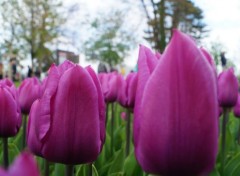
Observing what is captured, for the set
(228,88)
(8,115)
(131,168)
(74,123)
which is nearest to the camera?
(74,123)

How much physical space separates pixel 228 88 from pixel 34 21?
24428 mm

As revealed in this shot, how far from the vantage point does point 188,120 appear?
51cm

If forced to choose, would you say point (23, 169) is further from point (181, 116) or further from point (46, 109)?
point (46, 109)

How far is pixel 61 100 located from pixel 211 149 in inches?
11.0

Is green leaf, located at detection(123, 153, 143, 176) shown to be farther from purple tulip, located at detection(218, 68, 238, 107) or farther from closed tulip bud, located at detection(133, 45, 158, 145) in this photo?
closed tulip bud, located at detection(133, 45, 158, 145)

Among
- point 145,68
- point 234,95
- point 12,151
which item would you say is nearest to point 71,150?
point 145,68

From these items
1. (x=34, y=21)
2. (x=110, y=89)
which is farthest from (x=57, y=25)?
(x=110, y=89)

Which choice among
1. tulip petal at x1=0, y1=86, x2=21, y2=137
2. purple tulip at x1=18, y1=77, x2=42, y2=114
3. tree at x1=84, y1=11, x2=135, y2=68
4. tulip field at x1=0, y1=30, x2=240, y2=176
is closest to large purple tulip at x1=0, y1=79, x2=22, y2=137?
tulip petal at x1=0, y1=86, x2=21, y2=137

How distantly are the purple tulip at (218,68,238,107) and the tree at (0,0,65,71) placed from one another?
2391cm

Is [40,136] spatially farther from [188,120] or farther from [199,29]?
[199,29]

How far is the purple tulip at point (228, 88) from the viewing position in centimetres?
158

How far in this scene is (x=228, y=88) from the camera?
1.61m

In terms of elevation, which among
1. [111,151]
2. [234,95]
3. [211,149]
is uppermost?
[211,149]

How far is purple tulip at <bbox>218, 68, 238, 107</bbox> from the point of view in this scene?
1.58 m
